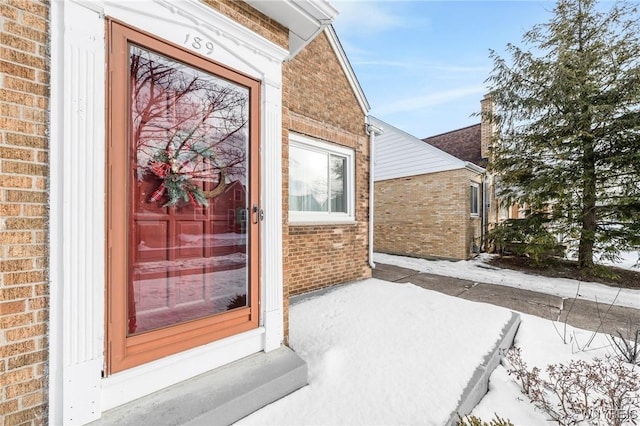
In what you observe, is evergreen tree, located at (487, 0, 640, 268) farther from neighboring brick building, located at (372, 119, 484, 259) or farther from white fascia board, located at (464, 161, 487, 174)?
neighboring brick building, located at (372, 119, 484, 259)

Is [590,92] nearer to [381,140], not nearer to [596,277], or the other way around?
[596,277]

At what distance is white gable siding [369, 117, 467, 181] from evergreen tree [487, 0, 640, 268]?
2164 millimetres

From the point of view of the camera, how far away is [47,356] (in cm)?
148

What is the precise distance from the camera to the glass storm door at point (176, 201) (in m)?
1.72

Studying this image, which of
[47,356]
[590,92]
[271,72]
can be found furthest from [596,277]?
[47,356]

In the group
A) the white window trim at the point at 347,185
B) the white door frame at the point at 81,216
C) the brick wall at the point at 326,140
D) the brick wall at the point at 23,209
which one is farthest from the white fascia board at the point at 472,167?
the brick wall at the point at 23,209

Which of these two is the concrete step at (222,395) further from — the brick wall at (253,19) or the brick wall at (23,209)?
the brick wall at (253,19)

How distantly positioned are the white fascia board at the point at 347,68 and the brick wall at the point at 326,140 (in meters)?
0.09

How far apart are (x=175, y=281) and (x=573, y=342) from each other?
4.84 m

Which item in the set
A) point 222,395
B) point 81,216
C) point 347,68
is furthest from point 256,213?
point 347,68

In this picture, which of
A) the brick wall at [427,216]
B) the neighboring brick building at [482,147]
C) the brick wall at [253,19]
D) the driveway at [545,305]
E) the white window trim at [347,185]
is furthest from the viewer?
the neighboring brick building at [482,147]

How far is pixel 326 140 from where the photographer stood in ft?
17.2

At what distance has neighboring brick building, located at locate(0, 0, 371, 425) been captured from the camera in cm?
144

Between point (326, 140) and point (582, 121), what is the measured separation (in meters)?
7.34
